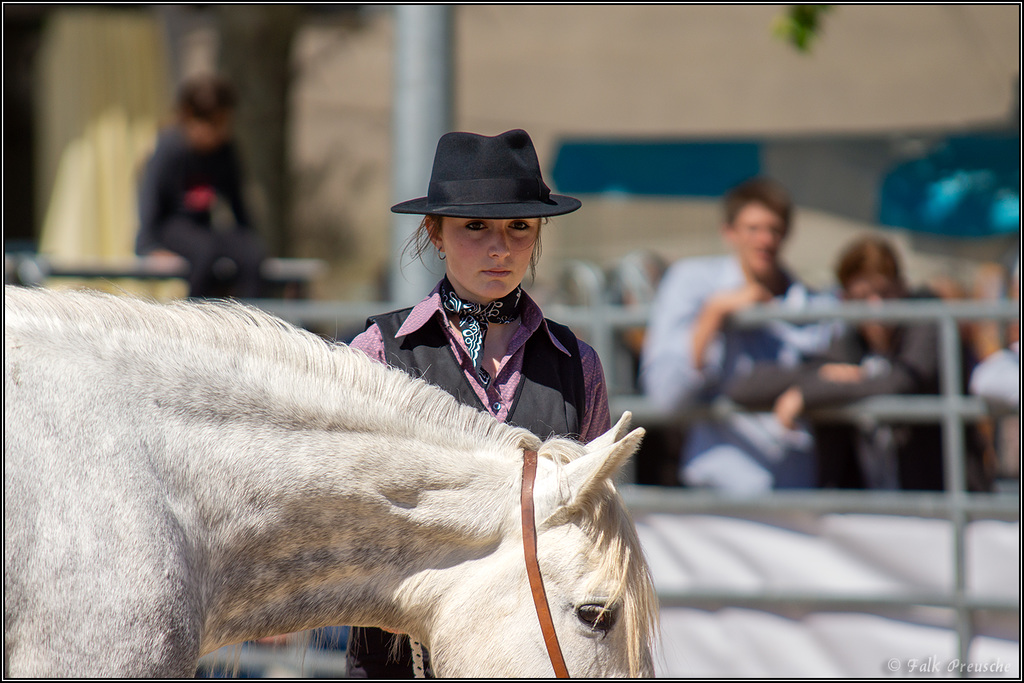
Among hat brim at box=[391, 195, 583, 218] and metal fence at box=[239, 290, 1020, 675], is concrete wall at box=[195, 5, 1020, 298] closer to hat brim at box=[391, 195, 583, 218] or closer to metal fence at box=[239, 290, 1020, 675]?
metal fence at box=[239, 290, 1020, 675]

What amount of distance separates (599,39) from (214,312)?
28.1 ft

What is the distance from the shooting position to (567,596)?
5.66ft

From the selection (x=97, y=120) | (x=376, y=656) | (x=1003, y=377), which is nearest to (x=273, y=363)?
(x=376, y=656)

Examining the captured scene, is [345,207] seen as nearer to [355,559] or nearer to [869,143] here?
[869,143]

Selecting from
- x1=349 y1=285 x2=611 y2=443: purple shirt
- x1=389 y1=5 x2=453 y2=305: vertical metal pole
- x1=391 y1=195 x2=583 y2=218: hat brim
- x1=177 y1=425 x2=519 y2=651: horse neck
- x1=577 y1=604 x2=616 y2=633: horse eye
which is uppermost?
x1=389 y1=5 x2=453 y2=305: vertical metal pole

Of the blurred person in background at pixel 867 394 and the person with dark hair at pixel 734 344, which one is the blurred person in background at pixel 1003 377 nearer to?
the blurred person in background at pixel 867 394

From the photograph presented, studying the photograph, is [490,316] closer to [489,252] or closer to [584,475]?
[489,252]

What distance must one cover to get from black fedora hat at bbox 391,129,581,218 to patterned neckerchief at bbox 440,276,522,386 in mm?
206

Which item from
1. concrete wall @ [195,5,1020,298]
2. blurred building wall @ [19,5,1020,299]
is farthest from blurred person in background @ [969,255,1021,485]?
concrete wall @ [195,5,1020,298]

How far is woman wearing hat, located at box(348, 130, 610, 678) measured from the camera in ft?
6.18

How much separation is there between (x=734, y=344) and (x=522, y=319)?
7.17 ft

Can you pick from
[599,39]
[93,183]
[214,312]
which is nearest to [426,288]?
[214,312]

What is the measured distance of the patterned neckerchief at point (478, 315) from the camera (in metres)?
1.97

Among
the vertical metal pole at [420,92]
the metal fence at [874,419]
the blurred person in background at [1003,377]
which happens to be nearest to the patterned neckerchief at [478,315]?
the metal fence at [874,419]
